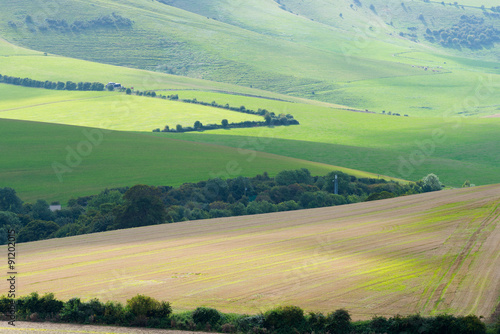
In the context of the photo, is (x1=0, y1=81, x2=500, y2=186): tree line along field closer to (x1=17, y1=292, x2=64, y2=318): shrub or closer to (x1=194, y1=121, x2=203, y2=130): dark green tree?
(x1=194, y1=121, x2=203, y2=130): dark green tree

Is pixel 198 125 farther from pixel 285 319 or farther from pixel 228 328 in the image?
pixel 285 319

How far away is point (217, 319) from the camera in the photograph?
84.0ft

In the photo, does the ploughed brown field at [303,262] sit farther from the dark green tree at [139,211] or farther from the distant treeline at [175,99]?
the distant treeline at [175,99]

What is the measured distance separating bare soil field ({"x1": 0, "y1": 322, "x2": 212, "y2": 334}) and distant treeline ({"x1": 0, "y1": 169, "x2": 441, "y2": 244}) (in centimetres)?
2988

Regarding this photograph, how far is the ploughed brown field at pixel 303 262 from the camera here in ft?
93.5

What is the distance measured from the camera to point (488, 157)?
111 m

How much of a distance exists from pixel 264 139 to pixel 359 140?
71.5ft

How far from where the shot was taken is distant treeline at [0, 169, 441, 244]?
56969mm

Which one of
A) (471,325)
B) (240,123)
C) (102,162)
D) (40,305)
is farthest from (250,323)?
(240,123)

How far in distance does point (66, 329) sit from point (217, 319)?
644cm

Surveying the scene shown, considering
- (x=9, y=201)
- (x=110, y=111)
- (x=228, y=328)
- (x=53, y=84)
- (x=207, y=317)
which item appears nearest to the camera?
(x=228, y=328)

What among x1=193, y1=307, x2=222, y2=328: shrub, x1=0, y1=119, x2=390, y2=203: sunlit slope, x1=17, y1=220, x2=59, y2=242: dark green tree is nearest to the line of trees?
x1=0, y1=119, x2=390, y2=203: sunlit slope

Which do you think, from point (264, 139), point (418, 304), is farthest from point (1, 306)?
point (264, 139)

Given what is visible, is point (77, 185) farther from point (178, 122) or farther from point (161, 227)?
point (178, 122)
